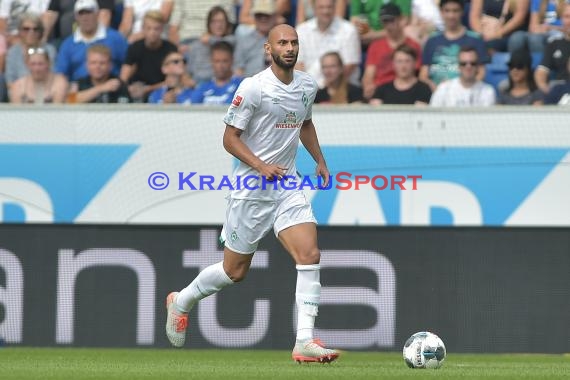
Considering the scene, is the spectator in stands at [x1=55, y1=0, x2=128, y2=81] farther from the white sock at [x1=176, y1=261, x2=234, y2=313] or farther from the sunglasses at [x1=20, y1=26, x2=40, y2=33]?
the white sock at [x1=176, y1=261, x2=234, y2=313]

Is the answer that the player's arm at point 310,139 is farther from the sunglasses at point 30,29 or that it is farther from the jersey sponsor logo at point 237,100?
the sunglasses at point 30,29

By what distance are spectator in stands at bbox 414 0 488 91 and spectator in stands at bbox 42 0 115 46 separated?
159 inches

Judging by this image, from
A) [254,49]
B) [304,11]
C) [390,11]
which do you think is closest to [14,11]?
[254,49]

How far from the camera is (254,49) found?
47.8ft

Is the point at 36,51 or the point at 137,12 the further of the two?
the point at 137,12

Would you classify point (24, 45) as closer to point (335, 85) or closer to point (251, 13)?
point (251, 13)

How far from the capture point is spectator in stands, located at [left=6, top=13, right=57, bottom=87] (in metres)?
14.8

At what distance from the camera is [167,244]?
12.6m

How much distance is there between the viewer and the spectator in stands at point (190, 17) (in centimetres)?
1552

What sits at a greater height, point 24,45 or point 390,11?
point 390,11

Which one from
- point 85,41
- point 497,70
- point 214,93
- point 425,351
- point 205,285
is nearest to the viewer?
point 425,351

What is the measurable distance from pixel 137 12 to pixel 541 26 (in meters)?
4.94

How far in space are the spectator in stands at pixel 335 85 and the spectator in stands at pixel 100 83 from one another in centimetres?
223

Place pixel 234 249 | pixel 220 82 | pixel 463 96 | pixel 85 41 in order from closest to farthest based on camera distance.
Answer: pixel 234 249 → pixel 463 96 → pixel 220 82 → pixel 85 41
